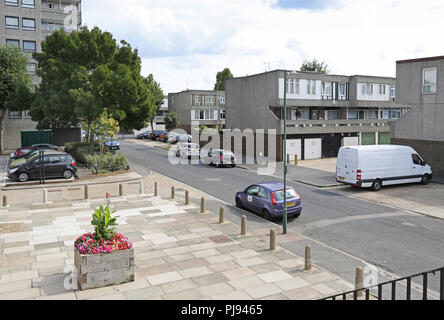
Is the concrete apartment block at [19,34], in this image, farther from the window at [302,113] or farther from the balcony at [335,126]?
the balcony at [335,126]

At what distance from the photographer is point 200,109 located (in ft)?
222

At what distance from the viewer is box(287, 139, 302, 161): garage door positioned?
38.7 metres

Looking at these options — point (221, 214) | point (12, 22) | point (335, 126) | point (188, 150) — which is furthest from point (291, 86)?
point (12, 22)

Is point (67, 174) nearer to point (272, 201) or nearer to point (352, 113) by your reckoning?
point (272, 201)

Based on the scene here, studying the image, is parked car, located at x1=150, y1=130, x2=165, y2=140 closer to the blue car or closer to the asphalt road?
the asphalt road

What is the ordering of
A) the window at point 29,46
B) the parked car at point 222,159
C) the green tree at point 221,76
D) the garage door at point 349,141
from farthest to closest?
1. the green tree at point 221,76
2. the window at point 29,46
3. the garage door at point 349,141
4. the parked car at point 222,159

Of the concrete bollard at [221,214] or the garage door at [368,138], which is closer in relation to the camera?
the concrete bollard at [221,214]

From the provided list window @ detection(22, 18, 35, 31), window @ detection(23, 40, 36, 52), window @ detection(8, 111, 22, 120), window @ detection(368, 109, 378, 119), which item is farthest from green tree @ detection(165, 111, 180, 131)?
window @ detection(368, 109, 378, 119)

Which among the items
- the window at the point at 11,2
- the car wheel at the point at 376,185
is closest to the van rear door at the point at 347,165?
the car wheel at the point at 376,185

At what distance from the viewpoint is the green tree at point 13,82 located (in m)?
37.8

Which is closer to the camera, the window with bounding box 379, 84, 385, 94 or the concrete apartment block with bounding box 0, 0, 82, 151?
the window with bounding box 379, 84, 385, 94

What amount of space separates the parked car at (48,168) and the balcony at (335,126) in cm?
1887

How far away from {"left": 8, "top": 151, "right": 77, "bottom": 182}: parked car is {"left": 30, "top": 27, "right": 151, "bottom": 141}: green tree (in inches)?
259

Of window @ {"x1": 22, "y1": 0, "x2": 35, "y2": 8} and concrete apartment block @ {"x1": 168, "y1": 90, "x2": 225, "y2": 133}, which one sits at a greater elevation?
window @ {"x1": 22, "y1": 0, "x2": 35, "y2": 8}
